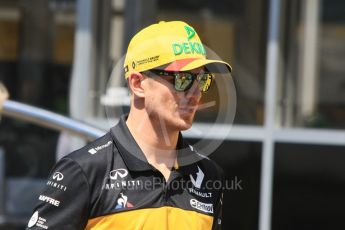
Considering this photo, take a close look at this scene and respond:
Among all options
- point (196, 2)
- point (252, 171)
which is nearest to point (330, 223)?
point (252, 171)

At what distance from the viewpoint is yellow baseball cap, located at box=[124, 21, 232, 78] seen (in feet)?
8.45

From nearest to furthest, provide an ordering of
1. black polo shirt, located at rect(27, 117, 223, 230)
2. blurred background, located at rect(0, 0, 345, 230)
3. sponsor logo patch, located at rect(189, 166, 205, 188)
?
black polo shirt, located at rect(27, 117, 223, 230) → sponsor logo patch, located at rect(189, 166, 205, 188) → blurred background, located at rect(0, 0, 345, 230)

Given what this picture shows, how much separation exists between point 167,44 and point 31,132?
4.31 metres

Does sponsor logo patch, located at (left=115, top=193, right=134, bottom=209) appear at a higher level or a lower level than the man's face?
lower

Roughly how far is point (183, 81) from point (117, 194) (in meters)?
0.41

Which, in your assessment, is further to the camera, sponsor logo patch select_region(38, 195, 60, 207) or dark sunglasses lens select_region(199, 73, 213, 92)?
dark sunglasses lens select_region(199, 73, 213, 92)

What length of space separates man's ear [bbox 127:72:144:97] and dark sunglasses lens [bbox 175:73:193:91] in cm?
11

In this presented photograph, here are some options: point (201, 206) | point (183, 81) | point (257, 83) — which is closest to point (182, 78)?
point (183, 81)

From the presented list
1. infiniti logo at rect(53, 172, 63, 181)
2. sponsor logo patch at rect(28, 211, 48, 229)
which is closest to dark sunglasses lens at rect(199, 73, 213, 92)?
infiniti logo at rect(53, 172, 63, 181)

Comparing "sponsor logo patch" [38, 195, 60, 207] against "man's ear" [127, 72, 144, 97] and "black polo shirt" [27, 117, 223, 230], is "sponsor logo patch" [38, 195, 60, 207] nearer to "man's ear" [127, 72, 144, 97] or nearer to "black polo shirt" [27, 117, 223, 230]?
"black polo shirt" [27, 117, 223, 230]

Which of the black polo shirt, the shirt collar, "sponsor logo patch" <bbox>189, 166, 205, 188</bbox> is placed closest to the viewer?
the black polo shirt

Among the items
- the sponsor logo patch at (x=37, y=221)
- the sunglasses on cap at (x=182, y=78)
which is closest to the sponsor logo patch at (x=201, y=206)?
the sunglasses on cap at (x=182, y=78)

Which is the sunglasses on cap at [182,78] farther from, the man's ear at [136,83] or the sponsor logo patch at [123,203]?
the sponsor logo patch at [123,203]

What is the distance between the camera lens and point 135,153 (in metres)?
2.59
